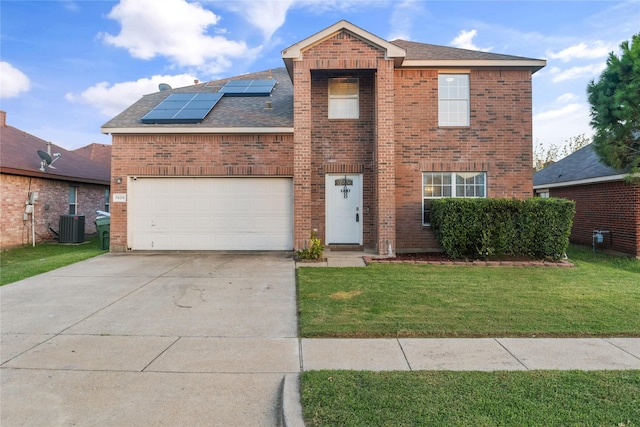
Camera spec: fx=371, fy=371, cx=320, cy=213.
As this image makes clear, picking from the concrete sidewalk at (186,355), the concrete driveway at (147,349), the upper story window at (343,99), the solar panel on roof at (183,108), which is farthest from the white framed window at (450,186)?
the solar panel on roof at (183,108)

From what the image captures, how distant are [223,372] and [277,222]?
7.52m

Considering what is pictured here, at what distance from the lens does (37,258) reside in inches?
421

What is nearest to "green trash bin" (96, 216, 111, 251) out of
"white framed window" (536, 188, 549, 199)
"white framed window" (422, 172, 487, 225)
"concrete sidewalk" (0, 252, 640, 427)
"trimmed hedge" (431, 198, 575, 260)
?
"concrete sidewalk" (0, 252, 640, 427)

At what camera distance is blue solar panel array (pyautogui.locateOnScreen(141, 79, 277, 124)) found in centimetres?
1107

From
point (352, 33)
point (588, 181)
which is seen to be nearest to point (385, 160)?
point (352, 33)

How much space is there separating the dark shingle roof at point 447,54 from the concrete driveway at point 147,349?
Result: 7.68m

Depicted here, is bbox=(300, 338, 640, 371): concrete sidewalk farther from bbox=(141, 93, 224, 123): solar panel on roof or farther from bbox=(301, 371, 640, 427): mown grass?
bbox=(141, 93, 224, 123): solar panel on roof

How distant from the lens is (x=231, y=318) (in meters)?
5.31

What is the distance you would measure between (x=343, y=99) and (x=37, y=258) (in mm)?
9987

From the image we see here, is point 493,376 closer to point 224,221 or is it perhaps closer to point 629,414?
point 629,414

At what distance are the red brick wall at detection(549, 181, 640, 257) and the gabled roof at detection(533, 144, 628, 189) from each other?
11.9 inches

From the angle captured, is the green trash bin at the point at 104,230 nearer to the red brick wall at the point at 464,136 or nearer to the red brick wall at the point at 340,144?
the red brick wall at the point at 340,144

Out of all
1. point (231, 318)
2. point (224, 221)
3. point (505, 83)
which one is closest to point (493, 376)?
point (231, 318)

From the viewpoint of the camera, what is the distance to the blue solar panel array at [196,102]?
1107 cm
